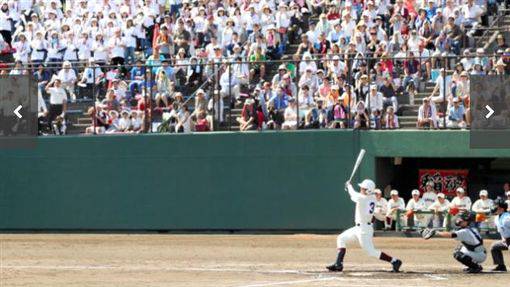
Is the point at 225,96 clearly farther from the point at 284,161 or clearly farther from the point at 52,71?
the point at 52,71

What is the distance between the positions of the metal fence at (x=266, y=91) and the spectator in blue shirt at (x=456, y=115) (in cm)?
7

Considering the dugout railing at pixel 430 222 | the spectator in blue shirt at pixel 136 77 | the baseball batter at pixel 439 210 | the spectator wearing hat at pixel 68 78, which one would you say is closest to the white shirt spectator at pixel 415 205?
the dugout railing at pixel 430 222

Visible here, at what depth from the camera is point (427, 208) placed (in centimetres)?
3006

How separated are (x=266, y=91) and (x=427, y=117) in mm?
3783

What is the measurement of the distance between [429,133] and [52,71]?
381 inches

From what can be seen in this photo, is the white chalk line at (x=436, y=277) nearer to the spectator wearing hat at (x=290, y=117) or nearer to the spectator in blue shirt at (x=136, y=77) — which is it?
the spectator wearing hat at (x=290, y=117)

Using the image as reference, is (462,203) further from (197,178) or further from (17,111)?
(17,111)

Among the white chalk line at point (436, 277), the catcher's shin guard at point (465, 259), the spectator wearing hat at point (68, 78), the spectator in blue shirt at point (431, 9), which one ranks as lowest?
the white chalk line at point (436, 277)

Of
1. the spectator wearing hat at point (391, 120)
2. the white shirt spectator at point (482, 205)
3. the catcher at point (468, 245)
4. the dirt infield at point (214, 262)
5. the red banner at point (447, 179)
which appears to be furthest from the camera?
the red banner at point (447, 179)

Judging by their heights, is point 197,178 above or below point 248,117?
below

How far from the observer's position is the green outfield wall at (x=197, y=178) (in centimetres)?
3052

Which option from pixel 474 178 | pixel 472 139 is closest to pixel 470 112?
pixel 472 139

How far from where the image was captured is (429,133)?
29969mm

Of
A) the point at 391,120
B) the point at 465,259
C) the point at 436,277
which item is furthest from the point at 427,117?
the point at 436,277
